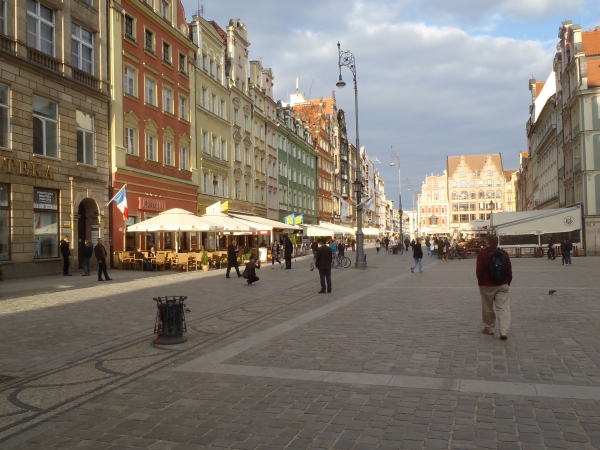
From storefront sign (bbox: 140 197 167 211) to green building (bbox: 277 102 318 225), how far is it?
27.0 metres

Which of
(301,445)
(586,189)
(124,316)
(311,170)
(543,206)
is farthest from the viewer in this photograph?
(311,170)

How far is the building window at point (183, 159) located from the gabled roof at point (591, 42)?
3331cm

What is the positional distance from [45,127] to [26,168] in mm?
2438

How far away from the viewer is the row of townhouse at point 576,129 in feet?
142

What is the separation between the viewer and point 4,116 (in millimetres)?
21047

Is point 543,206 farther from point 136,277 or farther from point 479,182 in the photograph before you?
point 479,182

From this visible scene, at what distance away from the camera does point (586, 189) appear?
143ft

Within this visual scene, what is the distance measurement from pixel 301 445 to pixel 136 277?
1969 cm

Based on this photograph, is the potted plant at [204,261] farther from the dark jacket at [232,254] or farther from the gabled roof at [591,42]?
the gabled roof at [591,42]

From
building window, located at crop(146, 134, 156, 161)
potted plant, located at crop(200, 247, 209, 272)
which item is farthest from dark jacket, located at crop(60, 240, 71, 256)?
building window, located at crop(146, 134, 156, 161)

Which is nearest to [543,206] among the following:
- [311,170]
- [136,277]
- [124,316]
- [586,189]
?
[586,189]

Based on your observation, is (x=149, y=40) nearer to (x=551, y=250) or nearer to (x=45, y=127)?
(x=45, y=127)

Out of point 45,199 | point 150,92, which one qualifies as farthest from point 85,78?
point 150,92

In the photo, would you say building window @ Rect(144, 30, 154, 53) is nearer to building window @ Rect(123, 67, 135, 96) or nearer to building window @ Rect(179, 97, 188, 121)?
building window @ Rect(123, 67, 135, 96)
